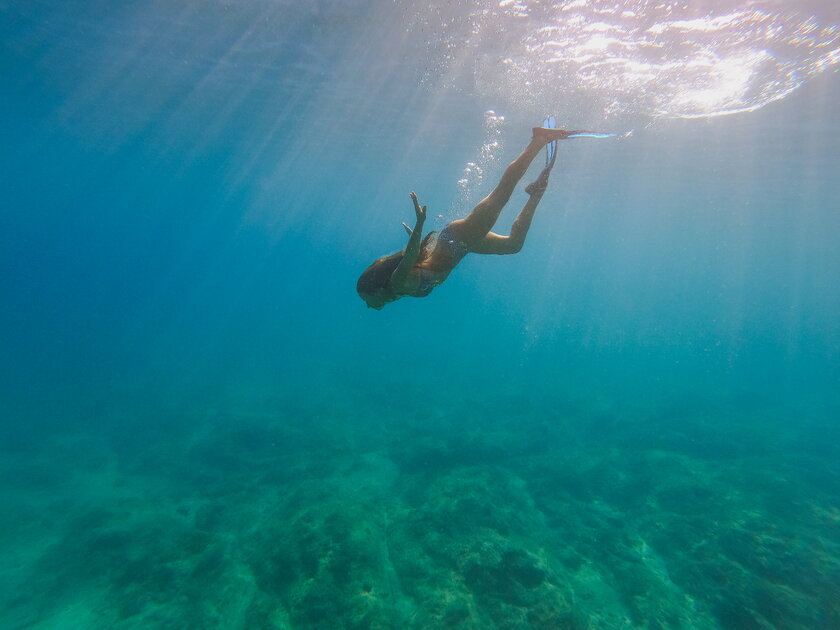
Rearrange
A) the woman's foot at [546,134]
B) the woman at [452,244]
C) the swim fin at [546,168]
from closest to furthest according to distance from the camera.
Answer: the woman at [452,244] → the woman's foot at [546,134] → the swim fin at [546,168]

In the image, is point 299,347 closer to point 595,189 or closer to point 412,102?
point 412,102

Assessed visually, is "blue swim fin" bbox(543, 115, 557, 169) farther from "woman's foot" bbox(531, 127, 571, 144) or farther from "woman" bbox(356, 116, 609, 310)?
"woman's foot" bbox(531, 127, 571, 144)

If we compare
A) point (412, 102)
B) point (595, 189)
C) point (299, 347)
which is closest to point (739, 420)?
point (412, 102)

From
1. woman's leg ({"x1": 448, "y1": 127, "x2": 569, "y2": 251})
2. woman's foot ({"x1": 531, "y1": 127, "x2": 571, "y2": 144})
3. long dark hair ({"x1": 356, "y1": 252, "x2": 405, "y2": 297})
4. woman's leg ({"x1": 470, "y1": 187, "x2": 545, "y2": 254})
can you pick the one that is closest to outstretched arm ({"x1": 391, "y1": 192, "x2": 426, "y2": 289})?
long dark hair ({"x1": 356, "y1": 252, "x2": 405, "y2": 297})

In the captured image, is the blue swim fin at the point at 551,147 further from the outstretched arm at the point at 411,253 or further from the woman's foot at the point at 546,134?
the outstretched arm at the point at 411,253

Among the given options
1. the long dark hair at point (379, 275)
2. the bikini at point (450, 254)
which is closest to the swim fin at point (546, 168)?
the bikini at point (450, 254)

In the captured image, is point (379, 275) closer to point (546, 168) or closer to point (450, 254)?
point (450, 254)

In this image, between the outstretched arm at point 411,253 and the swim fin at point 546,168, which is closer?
the outstretched arm at point 411,253

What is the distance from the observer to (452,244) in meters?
5.93

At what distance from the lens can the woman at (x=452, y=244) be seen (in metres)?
5.07

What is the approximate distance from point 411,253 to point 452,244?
1.61 metres

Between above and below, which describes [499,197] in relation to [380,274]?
above

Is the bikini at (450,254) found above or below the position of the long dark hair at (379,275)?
above

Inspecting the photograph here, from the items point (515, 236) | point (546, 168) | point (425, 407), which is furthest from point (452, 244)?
point (425, 407)
